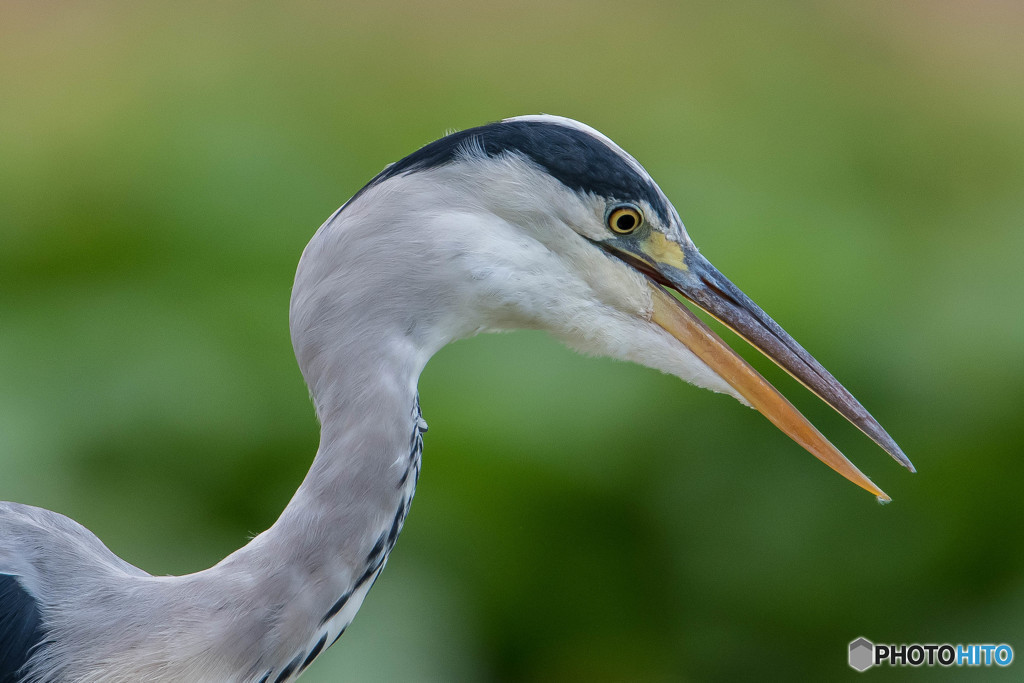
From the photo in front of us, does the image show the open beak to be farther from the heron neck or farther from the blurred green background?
Result: the blurred green background

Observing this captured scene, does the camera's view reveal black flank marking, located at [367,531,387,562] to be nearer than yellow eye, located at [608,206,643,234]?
Yes

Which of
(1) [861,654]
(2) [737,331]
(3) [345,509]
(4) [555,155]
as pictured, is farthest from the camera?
(1) [861,654]

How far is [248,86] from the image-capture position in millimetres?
4730

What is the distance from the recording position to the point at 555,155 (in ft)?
3.66

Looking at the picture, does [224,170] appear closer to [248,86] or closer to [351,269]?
[248,86]

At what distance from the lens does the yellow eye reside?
114cm

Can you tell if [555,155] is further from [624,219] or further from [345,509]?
[345,509]

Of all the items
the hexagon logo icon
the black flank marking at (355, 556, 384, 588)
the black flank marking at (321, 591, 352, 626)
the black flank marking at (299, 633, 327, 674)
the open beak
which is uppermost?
the open beak

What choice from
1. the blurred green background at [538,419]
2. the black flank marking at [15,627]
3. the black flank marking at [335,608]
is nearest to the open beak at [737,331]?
the black flank marking at [335,608]

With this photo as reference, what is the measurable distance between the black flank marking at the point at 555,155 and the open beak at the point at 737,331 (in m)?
0.07

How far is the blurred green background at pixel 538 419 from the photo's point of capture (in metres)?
2.72

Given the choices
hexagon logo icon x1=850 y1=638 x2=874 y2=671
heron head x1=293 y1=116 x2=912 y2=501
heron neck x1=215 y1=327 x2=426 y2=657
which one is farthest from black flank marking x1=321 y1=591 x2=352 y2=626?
hexagon logo icon x1=850 y1=638 x2=874 y2=671

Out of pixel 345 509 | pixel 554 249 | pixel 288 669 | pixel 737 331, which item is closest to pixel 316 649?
pixel 288 669

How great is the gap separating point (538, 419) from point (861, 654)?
41.3 inches
